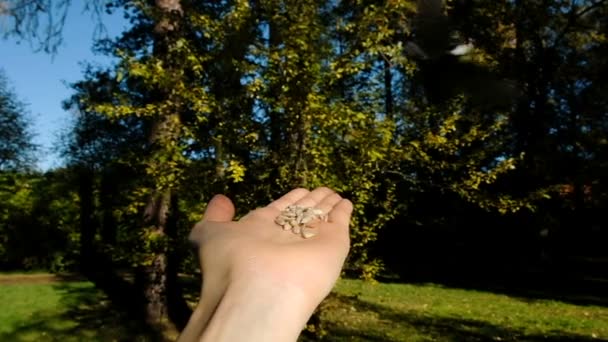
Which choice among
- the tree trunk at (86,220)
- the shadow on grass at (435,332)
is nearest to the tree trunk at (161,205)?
the shadow on grass at (435,332)

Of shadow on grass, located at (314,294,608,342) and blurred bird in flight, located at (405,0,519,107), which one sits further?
shadow on grass, located at (314,294,608,342)

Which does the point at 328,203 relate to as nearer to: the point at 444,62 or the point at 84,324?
the point at 444,62

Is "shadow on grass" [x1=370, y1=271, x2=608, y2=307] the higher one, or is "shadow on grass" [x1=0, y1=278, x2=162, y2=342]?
"shadow on grass" [x1=0, y1=278, x2=162, y2=342]

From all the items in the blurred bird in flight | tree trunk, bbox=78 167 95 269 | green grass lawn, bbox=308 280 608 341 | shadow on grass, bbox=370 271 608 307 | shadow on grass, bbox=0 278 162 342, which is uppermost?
the blurred bird in flight

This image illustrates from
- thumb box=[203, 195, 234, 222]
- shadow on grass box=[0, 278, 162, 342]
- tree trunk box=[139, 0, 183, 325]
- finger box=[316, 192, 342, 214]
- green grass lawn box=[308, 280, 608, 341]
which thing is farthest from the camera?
green grass lawn box=[308, 280, 608, 341]

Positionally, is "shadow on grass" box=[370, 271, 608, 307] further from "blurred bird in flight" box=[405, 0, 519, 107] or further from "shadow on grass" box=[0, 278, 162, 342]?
"blurred bird in flight" box=[405, 0, 519, 107]

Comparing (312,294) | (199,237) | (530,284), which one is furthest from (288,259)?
(530,284)

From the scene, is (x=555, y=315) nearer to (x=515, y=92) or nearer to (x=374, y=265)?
(x=374, y=265)

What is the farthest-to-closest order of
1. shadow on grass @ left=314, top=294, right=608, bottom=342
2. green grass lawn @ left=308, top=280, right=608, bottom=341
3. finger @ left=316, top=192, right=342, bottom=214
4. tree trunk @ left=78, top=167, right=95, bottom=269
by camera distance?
tree trunk @ left=78, top=167, right=95, bottom=269, green grass lawn @ left=308, top=280, right=608, bottom=341, shadow on grass @ left=314, top=294, right=608, bottom=342, finger @ left=316, top=192, right=342, bottom=214

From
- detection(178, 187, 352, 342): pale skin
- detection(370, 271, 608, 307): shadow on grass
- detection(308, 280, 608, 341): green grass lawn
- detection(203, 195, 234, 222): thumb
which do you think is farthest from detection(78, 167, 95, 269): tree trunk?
detection(178, 187, 352, 342): pale skin
